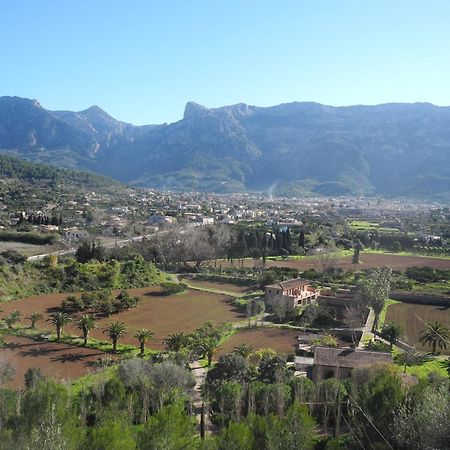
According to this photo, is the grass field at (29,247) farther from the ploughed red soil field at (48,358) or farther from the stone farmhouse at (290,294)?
the stone farmhouse at (290,294)

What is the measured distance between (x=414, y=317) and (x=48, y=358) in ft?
97.6

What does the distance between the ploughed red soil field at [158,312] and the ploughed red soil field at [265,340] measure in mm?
3738

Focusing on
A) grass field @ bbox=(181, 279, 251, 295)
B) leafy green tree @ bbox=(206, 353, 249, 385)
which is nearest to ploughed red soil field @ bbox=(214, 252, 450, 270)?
grass field @ bbox=(181, 279, 251, 295)

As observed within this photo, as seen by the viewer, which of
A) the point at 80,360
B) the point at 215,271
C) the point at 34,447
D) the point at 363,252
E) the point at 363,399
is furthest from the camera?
the point at 363,252

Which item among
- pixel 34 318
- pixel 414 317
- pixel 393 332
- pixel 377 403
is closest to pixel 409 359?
pixel 393 332

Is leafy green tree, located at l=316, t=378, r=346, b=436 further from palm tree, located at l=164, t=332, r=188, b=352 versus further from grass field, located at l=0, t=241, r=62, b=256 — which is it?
grass field, located at l=0, t=241, r=62, b=256

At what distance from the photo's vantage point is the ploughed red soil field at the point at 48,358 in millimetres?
26156

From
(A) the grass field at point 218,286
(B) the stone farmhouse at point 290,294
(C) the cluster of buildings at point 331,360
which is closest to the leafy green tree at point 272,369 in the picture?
(C) the cluster of buildings at point 331,360

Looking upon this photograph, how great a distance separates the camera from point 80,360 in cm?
2867

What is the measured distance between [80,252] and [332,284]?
2908cm

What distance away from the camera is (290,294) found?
4416 cm

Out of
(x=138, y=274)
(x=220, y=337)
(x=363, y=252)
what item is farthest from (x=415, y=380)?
(x=363, y=252)

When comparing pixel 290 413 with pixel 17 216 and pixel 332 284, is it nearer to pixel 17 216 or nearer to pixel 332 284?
pixel 332 284

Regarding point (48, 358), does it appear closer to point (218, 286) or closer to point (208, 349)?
point (208, 349)
